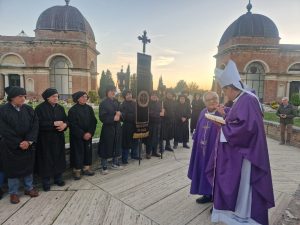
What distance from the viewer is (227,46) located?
2789 cm

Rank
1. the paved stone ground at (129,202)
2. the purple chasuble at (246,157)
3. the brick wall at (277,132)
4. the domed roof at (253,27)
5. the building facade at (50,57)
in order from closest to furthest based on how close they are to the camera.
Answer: the purple chasuble at (246,157) → the paved stone ground at (129,202) → the brick wall at (277,132) → the building facade at (50,57) → the domed roof at (253,27)

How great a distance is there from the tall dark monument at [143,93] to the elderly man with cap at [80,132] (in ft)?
4.59

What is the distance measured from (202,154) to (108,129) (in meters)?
2.37

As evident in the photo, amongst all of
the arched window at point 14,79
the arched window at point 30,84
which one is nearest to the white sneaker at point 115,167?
the arched window at point 30,84

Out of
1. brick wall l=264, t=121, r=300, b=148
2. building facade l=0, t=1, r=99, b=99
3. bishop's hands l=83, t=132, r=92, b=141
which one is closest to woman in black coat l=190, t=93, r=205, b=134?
brick wall l=264, t=121, r=300, b=148

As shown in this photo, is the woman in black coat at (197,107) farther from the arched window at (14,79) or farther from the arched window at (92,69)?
the arched window at (14,79)

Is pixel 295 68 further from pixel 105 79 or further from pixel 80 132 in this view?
pixel 105 79

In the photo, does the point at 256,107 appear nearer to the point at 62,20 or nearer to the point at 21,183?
the point at 21,183

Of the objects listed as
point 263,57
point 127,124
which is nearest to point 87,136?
point 127,124

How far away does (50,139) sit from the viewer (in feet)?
14.9

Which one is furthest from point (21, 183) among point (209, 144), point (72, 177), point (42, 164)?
point (209, 144)

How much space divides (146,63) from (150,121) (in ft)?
5.69

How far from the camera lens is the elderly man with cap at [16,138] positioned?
392cm

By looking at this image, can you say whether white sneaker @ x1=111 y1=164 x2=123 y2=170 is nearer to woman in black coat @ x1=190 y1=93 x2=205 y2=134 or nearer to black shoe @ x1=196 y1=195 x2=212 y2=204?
black shoe @ x1=196 y1=195 x2=212 y2=204
